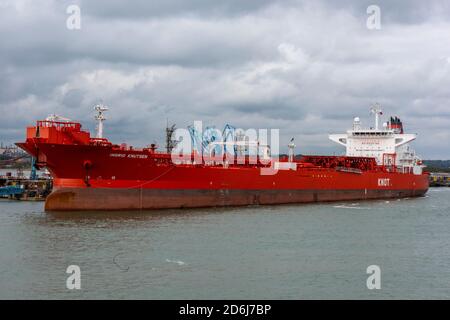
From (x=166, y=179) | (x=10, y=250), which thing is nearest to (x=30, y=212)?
(x=166, y=179)

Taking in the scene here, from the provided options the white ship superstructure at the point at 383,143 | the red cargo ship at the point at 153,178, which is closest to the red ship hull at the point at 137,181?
the red cargo ship at the point at 153,178

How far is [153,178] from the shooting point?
2486 centimetres

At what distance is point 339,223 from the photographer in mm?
22656

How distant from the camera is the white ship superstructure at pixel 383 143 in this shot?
41938 mm

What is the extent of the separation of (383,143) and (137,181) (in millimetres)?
24052

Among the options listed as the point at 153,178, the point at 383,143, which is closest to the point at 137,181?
the point at 153,178

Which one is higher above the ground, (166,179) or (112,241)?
(166,179)

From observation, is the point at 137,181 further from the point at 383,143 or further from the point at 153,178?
the point at 383,143

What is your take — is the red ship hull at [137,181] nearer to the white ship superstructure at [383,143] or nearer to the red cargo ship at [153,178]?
the red cargo ship at [153,178]

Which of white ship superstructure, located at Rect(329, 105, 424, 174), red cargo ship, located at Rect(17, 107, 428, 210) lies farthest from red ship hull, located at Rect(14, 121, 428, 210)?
white ship superstructure, located at Rect(329, 105, 424, 174)

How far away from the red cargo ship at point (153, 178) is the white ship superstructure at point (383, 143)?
675cm

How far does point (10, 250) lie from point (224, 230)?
7102mm

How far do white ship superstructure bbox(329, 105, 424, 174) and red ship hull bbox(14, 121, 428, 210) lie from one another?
13.3 meters
